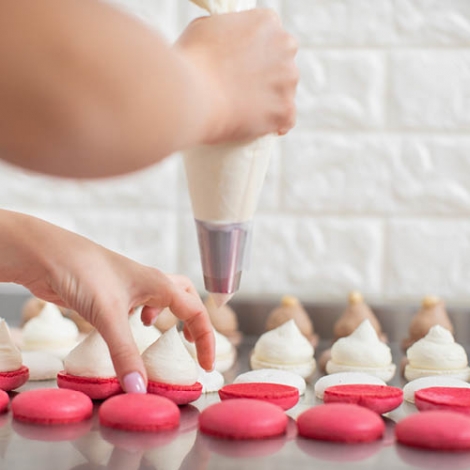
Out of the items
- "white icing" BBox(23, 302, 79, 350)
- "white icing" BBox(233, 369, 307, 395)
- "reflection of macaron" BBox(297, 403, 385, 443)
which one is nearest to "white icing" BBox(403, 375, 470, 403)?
"white icing" BBox(233, 369, 307, 395)

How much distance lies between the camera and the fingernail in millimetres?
998

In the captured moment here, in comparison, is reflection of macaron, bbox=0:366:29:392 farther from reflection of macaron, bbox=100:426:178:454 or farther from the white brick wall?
the white brick wall

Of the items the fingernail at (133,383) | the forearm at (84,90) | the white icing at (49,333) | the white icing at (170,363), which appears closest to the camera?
the forearm at (84,90)

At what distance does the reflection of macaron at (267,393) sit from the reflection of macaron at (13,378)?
277mm

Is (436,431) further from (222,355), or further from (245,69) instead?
(222,355)

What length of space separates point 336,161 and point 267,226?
0.69ft

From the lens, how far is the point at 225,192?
2.94ft

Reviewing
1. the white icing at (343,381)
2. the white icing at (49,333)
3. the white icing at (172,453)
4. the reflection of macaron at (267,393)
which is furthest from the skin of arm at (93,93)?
the white icing at (49,333)

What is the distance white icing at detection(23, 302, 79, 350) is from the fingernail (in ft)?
1.53

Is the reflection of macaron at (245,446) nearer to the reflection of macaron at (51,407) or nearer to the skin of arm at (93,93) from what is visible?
the reflection of macaron at (51,407)

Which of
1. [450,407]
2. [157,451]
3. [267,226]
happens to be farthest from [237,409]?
[267,226]

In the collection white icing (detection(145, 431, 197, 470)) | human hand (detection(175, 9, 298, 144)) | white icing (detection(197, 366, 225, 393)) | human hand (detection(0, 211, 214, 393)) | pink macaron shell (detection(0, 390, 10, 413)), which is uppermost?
human hand (detection(175, 9, 298, 144))

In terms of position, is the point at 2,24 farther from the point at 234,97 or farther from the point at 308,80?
the point at 308,80

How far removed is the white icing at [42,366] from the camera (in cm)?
126
